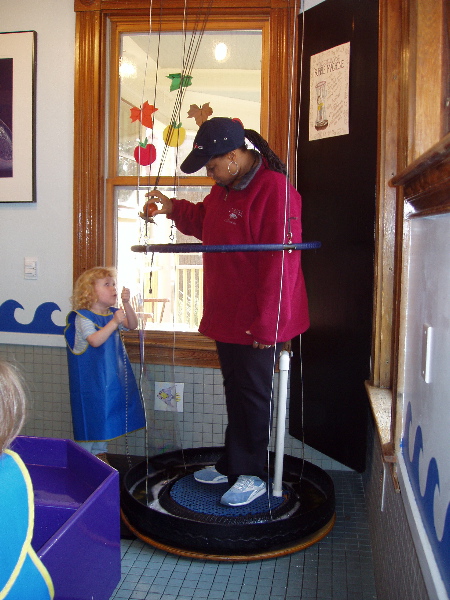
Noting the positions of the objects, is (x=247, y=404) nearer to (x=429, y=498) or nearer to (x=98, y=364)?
(x=98, y=364)

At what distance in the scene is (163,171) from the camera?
2.58 metres

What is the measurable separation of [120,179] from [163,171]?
0.65ft

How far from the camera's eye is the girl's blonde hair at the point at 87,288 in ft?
7.48

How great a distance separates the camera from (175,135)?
2500mm

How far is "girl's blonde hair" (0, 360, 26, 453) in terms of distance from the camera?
3.13ft

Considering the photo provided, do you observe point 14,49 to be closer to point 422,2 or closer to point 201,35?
point 201,35

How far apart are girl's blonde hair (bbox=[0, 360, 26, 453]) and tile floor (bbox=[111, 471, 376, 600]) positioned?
88 centimetres

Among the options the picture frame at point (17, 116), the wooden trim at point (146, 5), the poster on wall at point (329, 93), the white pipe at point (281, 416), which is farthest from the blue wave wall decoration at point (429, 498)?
the picture frame at point (17, 116)

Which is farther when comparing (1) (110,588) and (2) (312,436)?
(2) (312,436)

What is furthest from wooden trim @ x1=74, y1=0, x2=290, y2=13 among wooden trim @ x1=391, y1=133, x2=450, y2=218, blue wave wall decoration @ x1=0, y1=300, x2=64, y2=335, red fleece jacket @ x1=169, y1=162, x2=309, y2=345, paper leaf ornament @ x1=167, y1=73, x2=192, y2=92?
wooden trim @ x1=391, y1=133, x2=450, y2=218

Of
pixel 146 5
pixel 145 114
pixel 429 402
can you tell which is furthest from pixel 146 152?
pixel 429 402

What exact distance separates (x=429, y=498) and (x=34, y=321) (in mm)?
2152

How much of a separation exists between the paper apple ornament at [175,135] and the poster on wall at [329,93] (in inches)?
22.0

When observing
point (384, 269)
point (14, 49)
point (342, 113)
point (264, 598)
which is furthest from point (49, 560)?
point (14, 49)
